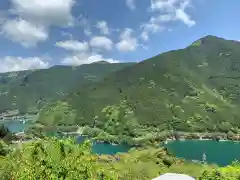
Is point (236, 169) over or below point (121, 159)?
over

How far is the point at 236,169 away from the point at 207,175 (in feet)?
9.24

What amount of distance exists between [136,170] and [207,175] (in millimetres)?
51288

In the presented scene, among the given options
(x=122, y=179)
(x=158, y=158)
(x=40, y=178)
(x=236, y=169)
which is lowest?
(x=158, y=158)

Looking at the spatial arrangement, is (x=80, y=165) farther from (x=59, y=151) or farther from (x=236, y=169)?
(x=236, y=169)

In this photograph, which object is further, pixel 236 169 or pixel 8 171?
pixel 8 171

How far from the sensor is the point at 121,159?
92.1m

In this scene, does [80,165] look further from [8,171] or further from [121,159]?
[121,159]

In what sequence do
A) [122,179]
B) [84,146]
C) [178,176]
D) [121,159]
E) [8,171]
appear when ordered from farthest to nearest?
[121,159] < [122,179] < [8,171] < [178,176] < [84,146]

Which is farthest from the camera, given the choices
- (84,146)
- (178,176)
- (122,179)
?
(122,179)

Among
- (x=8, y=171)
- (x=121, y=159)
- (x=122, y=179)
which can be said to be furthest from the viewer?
(x=121, y=159)

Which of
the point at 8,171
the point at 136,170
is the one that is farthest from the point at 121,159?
the point at 8,171

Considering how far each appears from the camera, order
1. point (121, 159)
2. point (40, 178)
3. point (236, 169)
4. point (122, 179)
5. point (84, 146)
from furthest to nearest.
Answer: point (121, 159), point (122, 179), point (236, 169), point (84, 146), point (40, 178)

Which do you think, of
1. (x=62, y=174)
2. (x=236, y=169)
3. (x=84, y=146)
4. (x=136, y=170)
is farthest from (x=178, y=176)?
(x=136, y=170)

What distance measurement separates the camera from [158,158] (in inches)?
3831
